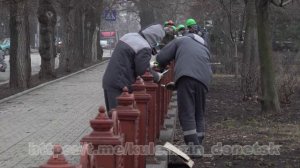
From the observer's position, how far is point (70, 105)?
51.4 ft

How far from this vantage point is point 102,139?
4.19 metres

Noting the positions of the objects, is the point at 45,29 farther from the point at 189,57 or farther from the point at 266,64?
the point at 189,57

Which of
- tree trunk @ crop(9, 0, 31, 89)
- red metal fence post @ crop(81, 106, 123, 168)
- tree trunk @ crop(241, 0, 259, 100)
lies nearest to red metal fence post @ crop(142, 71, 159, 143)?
red metal fence post @ crop(81, 106, 123, 168)

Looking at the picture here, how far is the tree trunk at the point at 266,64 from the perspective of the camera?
1193 cm

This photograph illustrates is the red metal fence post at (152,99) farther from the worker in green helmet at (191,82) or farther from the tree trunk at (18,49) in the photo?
the tree trunk at (18,49)

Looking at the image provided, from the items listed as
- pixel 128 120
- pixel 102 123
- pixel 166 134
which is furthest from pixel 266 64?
pixel 102 123

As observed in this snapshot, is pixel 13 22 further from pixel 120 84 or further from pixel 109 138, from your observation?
pixel 109 138

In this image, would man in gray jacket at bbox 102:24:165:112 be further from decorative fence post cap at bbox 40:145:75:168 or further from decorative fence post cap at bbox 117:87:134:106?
decorative fence post cap at bbox 40:145:75:168

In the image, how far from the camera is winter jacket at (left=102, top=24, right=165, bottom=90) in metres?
7.30

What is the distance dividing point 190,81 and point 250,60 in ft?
31.7

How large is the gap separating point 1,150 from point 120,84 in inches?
108

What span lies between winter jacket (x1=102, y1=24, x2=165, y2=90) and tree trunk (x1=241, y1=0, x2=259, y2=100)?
8231 millimetres

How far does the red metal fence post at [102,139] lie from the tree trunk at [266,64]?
7.99 metres

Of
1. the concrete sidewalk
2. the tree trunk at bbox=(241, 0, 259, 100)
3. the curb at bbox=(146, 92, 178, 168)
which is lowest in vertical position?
the concrete sidewalk
